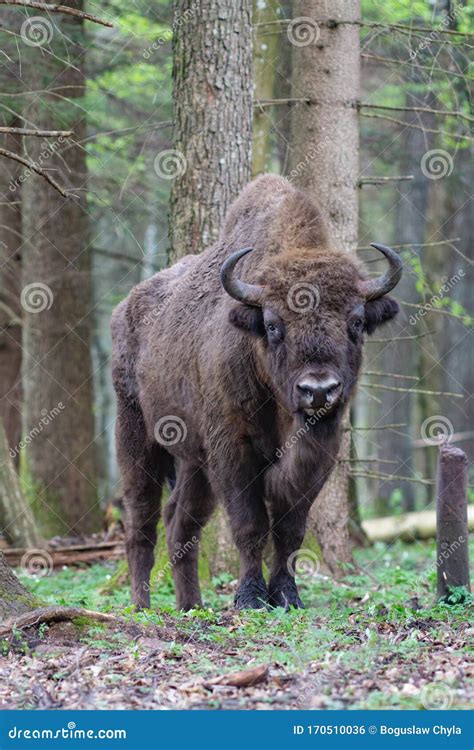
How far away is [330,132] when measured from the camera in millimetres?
10406

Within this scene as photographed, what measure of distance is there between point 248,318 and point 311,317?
0.62 meters

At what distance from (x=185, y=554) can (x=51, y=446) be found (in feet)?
21.8

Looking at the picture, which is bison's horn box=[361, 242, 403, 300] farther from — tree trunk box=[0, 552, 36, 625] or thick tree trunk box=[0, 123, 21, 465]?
thick tree trunk box=[0, 123, 21, 465]

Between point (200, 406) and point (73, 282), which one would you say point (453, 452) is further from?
point (73, 282)

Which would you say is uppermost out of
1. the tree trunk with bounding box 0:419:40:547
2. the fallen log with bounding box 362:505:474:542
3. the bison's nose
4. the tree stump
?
the bison's nose

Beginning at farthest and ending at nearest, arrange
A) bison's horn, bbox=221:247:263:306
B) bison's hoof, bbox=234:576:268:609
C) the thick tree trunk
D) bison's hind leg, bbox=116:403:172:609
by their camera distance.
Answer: the thick tree trunk, bison's hind leg, bbox=116:403:172:609, bison's hoof, bbox=234:576:268:609, bison's horn, bbox=221:247:263:306

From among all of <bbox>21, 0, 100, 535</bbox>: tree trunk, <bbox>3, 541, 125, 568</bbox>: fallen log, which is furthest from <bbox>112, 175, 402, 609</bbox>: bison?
<bbox>21, 0, 100, 535</bbox>: tree trunk

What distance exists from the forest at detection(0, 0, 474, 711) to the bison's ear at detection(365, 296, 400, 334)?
32 centimetres

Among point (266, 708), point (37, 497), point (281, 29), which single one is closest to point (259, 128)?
point (281, 29)

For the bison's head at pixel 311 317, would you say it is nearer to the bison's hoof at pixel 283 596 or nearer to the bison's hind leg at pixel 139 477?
the bison's hoof at pixel 283 596

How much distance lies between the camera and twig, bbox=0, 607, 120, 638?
20.1 feet

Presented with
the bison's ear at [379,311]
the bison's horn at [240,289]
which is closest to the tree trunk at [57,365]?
the bison's horn at [240,289]

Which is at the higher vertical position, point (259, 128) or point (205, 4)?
point (205, 4)

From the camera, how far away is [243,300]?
7.54 m
